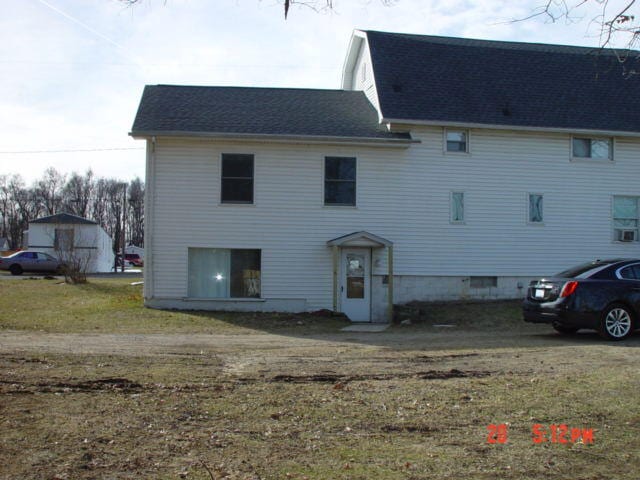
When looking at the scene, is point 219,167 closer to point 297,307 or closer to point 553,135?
point 297,307

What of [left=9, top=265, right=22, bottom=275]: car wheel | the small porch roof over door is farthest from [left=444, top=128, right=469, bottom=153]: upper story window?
[left=9, top=265, right=22, bottom=275]: car wheel

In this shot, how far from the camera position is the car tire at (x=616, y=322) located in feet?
41.4

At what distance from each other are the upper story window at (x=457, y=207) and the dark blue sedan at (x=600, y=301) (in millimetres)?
7954

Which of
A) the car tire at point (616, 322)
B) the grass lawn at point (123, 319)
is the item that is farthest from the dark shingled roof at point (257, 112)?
the car tire at point (616, 322)

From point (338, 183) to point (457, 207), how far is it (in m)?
3.82

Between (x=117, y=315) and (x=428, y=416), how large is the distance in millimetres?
12774

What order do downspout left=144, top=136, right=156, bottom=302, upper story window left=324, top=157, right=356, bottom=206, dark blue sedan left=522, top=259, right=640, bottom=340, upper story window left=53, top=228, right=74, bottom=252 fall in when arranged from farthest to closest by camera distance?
upper story window left=53, top=228, right=74, bottom=252
upper story window left=324, top=157, right=356, bottom=206
downspout left=144, top=136, right=156, bottom=302
dark blue sedan left=522, top=259, right=640, bottom=340

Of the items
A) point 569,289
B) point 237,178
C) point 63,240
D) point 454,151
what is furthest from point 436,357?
point 63,240

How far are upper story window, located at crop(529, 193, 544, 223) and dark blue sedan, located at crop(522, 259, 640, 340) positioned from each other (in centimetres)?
840

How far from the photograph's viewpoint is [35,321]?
54.3 feet

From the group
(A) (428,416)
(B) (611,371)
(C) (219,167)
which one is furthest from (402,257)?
(A) (428,416)

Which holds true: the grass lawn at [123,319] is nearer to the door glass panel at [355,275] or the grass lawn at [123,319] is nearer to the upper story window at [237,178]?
the door glass panel at [355,275]

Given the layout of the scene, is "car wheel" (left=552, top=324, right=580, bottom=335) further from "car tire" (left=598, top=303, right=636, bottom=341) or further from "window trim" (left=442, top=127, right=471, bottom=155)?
"window trim" (left=442, top=127, right=471, bottom=155)

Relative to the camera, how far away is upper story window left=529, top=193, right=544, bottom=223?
2131cm
